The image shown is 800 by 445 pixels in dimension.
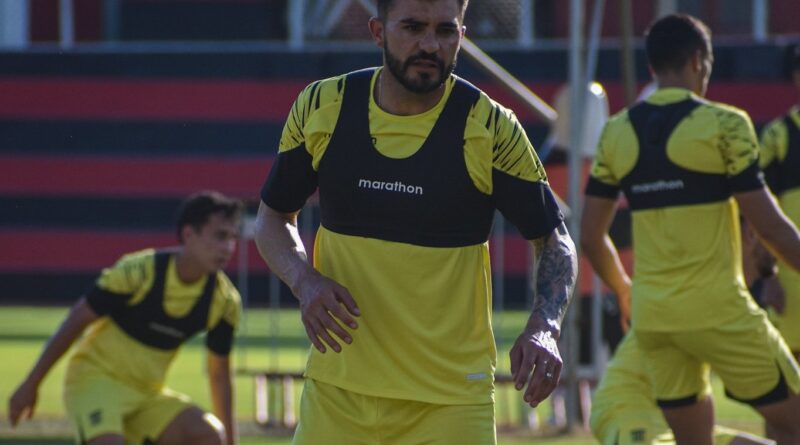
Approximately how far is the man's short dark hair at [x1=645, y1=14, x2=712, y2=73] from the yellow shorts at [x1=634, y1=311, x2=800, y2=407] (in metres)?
1.10

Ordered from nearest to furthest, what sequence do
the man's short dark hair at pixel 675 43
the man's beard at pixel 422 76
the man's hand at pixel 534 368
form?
the man's hand at pixel 534 368 → the man's beard at pixel 422 76 → the man's short dark hair at pixel 675 43

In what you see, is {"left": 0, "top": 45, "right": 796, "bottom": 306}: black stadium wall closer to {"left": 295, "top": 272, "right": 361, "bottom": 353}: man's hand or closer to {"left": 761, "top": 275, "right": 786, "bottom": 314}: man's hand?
{"left": 761, "top": 275, "right": 786, "bottom": 314}: man's hand

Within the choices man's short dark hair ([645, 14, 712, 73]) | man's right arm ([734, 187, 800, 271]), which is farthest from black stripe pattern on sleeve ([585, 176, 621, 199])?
man's right arm ([734, 187, 800, 271])

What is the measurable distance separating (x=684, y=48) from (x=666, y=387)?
1419mm

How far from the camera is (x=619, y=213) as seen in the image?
11.6 metres

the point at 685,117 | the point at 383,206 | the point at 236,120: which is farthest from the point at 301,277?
the point at 236,120

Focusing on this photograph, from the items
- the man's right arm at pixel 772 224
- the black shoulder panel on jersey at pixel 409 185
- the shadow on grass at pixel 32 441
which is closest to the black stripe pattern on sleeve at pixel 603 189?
the man's right arm at pixel 772 224

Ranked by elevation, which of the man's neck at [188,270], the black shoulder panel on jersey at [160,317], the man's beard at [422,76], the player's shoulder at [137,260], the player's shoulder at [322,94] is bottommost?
the black shoulder panel on jersey at [160,317]

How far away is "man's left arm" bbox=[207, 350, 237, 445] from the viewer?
8.66m

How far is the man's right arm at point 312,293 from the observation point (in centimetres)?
458

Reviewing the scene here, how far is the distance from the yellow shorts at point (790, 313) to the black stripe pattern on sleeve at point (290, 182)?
→ 14.5 feet

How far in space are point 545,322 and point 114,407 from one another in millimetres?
4318

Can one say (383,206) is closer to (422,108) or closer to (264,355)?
(422,108)

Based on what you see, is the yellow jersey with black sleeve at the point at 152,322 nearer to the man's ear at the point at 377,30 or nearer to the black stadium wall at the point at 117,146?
the man's ear at the point at 377,30
